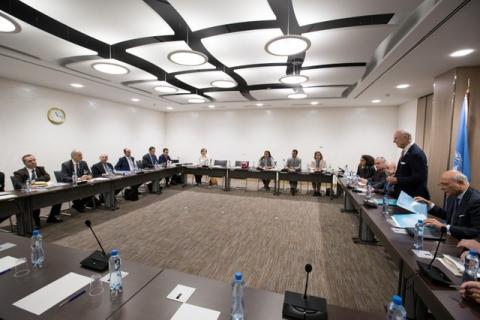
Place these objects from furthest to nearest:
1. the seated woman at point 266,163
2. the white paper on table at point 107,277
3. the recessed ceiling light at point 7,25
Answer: the seated woman at point 266,163
the recessed ceiling light at point 7,25
the white paper on table at point 107,277

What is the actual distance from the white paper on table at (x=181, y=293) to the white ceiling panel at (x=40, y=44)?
357 cm

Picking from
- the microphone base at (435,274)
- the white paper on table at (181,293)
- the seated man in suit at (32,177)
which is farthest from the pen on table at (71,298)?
the seated man in suit at (32,177)

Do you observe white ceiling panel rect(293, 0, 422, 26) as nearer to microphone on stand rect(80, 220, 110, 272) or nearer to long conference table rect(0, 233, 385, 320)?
long conference table rect(0, 233, 385, 320)

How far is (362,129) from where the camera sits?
7.80 meters

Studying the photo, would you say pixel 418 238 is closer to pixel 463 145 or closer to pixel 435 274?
pixel 435 274

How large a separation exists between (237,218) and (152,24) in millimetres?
3514

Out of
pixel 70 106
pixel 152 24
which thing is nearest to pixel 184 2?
pixel 152 24

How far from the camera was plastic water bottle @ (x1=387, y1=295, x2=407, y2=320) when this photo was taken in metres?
0.96

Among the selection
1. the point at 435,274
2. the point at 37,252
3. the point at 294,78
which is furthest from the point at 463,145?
the point at 37,252

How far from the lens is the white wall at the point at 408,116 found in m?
6.13

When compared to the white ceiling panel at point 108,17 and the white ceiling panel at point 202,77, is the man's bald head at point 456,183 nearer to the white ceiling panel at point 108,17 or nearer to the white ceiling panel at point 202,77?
the white ceiling panel at point 108,17

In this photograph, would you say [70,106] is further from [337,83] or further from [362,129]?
[362,129]

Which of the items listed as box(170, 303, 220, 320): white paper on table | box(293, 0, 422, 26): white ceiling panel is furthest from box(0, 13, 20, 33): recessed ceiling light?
box(170, 303, 220, 320): white paper on table

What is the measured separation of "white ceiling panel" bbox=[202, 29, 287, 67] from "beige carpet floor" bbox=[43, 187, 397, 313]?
300 centimetres
